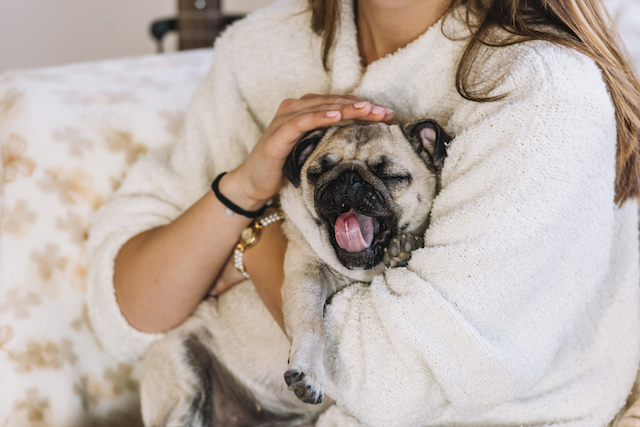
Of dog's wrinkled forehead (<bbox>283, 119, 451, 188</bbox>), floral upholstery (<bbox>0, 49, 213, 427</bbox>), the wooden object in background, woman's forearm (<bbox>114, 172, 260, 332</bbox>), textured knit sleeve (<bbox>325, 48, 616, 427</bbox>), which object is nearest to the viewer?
textured knit sleeve (<bbox>325, 48, 616, 427</bbox>)

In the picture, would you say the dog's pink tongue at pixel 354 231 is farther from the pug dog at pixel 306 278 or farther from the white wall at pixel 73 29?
the white wall at pixel 73 29

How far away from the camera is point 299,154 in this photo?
1.20 m

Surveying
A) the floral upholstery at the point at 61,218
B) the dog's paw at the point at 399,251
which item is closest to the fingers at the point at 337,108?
the dog's paw at the point at 399,251

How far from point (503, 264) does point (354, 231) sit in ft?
1.05

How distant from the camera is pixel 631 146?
3.35 ft

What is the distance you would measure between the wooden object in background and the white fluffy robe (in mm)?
1727

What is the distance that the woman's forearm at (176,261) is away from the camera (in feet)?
4.10

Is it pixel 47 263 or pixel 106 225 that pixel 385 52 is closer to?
pixel 106 225

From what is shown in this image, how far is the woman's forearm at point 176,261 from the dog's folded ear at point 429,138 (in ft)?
1.32

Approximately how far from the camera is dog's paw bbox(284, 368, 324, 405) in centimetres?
93

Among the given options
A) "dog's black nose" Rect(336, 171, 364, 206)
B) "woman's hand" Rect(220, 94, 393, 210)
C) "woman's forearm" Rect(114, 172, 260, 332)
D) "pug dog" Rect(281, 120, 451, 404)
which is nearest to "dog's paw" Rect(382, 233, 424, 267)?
"pug dog" Rect(281, 120, 451, 404)

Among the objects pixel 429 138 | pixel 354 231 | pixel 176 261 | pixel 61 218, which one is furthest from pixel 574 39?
pixel 61 218

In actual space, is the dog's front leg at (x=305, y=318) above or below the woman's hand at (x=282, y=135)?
below

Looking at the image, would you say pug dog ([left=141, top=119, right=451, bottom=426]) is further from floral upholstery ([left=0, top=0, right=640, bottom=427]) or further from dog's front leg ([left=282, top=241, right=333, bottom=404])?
floral upholstery ([left=0, top=0, right=640, bottom=427])
